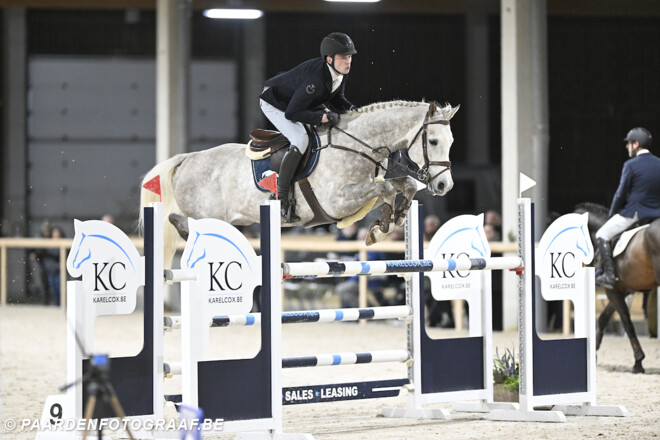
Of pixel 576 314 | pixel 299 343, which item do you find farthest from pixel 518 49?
pixel 576 314

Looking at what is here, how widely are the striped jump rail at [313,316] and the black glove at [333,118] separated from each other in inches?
35.5

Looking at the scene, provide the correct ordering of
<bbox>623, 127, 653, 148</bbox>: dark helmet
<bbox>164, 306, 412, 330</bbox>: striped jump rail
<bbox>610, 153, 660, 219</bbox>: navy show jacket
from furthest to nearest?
<bbox>623, 127, 653, 148</bbox>: dark helmet < <bbox>610, 153, 660, 219</bbox>: navy show jacket < <bbox>164, 306, 412, 330</bbox>: striped jump rail

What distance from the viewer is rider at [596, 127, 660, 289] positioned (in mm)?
7102

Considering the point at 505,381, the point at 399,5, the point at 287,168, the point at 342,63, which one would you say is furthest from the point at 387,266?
the point at 399,5

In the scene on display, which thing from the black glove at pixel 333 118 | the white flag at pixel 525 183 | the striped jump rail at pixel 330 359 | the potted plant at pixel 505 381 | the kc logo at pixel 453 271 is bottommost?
the potted plant at pixel 505 381

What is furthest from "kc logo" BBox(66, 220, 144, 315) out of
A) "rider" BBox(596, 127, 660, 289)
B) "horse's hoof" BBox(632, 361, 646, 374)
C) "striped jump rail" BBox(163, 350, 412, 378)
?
"rider" BBox(596, 127, 660, 289)

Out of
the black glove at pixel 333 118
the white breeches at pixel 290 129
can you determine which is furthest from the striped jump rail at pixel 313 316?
the black glove at pixel 333 118

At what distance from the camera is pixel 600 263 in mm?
7488

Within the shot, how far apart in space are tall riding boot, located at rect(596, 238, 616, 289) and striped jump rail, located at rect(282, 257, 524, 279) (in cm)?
261

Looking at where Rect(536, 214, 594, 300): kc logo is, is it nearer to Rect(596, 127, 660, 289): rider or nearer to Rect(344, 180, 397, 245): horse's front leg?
Rect(344, 180, 397, 245): horse's front leg

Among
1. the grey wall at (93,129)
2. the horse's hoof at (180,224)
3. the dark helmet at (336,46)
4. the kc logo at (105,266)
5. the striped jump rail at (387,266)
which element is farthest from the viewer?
the grey wall at (93,129)

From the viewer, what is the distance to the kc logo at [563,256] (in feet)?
16.4

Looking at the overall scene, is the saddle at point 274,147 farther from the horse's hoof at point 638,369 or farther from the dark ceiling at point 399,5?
the dark ceiling at point 399,5

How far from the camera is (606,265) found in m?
7.36
